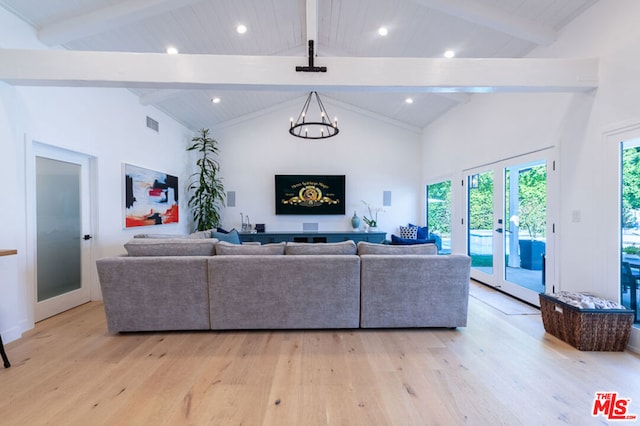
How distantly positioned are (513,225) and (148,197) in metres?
5.67

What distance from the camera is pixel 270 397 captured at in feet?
6.30

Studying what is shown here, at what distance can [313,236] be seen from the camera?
6527mm

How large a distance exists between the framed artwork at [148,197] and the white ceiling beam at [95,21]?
1.69 metres

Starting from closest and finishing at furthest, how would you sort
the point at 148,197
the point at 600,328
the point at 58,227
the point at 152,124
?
the point at 600,328
the point at 58,227
the point at 148,197
the point at 152,124

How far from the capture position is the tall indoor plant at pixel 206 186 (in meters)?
6.16

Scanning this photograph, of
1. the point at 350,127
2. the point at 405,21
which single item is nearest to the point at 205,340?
the point at 405,21

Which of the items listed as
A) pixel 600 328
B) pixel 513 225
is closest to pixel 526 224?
pixel 513 225

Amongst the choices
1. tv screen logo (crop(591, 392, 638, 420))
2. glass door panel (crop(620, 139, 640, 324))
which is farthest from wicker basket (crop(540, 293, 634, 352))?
tv screen logo (crop(591, 392, 638, 420))

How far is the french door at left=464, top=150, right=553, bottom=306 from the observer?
367 centimetres

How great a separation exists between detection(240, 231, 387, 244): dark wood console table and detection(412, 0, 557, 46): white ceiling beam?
4.09 m

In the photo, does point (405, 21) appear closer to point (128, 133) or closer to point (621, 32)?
point (621, 32)

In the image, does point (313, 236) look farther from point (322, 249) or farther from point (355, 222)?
point (322, 249)

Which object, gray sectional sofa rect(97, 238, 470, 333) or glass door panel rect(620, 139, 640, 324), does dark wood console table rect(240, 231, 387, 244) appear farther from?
glass door panel rect(620, 139, 640, 324)

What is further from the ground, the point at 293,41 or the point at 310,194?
the point at 293,41
